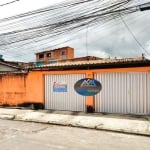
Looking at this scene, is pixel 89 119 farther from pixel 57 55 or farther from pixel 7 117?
pixel 57 55

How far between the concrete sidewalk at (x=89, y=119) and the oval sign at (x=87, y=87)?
1305 mm

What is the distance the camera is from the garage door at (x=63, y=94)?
15.3m

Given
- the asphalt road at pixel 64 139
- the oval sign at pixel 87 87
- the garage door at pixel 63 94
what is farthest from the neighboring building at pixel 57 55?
the asphalt road at pixel 64 139

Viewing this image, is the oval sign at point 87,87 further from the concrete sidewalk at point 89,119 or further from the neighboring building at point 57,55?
the neighboring building at point 57,55

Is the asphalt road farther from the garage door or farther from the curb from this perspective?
the garage door

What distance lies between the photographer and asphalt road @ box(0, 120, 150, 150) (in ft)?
27.0

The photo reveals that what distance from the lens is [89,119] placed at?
42.3 feet

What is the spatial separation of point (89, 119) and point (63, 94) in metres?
3.42

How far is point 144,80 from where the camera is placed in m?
13.3

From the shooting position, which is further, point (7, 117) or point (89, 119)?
point (7, 117)

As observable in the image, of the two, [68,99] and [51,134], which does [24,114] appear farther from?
[51,134]

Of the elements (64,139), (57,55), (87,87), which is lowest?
(64,139)

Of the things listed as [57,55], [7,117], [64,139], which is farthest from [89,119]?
[57,55]

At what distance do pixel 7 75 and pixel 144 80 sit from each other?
31.4ft
